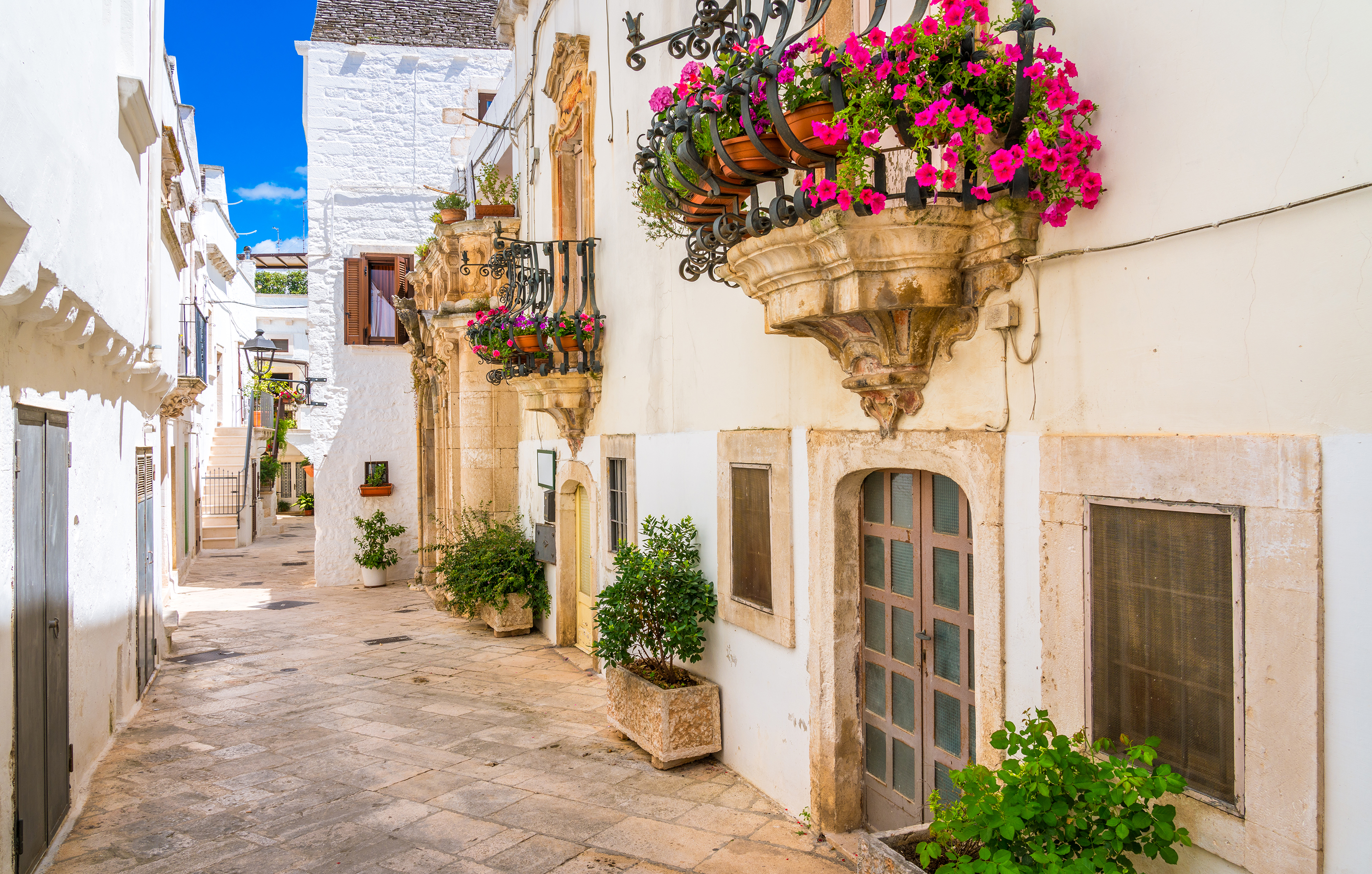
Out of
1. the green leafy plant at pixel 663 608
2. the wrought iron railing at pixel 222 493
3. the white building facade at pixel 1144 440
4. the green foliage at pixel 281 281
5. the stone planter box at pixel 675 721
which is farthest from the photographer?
the green foliage at pixel 281 281

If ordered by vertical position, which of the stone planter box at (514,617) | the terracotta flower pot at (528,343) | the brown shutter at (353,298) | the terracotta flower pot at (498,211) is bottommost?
the stone planter box at (514,617)

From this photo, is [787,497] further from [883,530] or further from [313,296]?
[313,296]

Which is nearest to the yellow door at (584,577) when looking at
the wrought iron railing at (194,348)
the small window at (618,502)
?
the small window at (618,502)

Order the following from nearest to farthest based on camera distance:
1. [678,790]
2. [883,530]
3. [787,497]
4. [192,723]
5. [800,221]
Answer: [800,221] → [883,530] → [787,497] → [678,790] → [192,723]

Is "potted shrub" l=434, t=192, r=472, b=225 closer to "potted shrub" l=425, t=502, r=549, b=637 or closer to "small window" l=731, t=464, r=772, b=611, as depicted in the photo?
"potted shrub" l=425, t=502, r=549, b=637

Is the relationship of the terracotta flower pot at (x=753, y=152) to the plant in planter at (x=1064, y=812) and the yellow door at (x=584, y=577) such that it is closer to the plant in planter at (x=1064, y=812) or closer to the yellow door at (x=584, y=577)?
the plant in planter at (x=1064, y=812)

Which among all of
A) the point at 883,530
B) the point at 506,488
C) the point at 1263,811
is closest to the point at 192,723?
the point at 506,488

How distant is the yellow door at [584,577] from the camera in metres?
8.81

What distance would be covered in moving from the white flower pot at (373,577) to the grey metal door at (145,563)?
620cm

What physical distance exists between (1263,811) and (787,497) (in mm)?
2752

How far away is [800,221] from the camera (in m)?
3.47

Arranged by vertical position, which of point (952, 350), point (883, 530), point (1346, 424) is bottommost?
point (883, 530)

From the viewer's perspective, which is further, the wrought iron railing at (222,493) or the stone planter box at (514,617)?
the wrought iron railing at (222,493)

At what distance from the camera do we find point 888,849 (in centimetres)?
312
